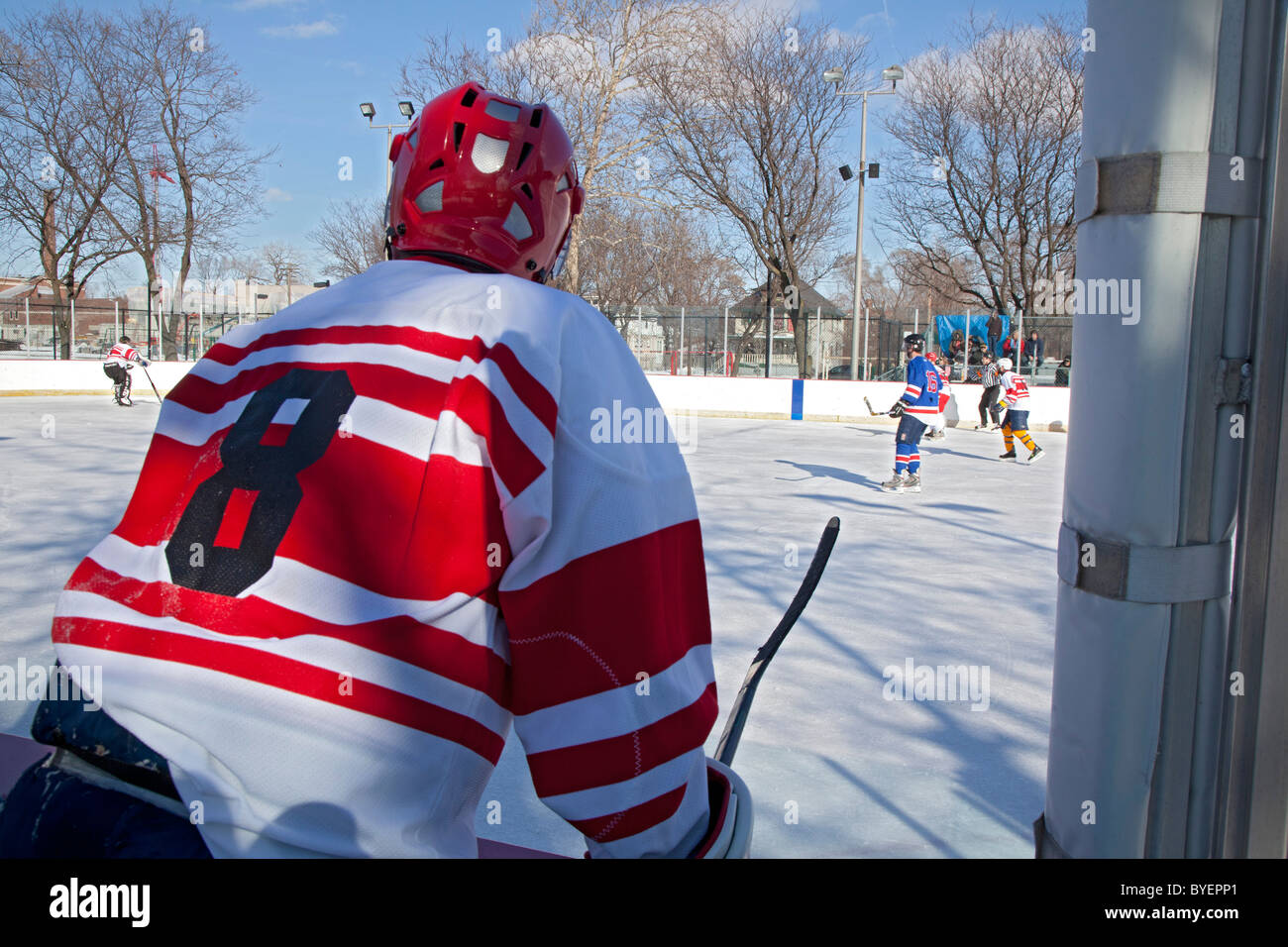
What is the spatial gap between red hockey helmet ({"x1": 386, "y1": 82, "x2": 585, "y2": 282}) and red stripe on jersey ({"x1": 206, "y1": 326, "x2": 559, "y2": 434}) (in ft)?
0.87

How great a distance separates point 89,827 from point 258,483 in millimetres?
385

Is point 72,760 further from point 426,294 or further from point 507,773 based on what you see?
point 507,773

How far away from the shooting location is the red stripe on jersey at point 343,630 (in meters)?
0.85

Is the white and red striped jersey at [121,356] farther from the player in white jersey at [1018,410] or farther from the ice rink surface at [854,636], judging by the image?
the player in white jersey at [1018,410]

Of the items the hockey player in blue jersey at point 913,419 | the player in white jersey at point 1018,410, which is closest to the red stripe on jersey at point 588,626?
the hockey player in blue jersey at point 913,419

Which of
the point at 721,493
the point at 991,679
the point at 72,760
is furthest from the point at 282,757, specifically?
the point at 721,493

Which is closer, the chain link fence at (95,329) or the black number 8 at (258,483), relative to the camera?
the black number 8 at (258,483)

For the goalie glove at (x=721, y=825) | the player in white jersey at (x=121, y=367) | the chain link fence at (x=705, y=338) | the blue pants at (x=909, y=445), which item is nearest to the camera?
the goalie glove at (x=721, y=825)

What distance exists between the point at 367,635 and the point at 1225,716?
1.37 meters

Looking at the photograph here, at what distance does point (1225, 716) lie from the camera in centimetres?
146

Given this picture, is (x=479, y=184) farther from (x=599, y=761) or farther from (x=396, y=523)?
(x=599, y=761)

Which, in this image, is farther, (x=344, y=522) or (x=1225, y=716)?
(x=1225, y=716)
